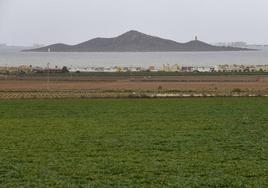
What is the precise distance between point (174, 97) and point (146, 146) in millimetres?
19520

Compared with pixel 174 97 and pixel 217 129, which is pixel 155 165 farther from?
pixel 174 97

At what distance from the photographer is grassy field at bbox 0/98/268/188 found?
12.0 metres

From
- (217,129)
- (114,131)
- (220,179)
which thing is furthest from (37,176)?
(217,129)

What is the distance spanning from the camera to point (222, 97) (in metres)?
34.5

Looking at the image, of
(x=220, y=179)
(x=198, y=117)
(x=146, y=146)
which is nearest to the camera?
(x=220, y=179)

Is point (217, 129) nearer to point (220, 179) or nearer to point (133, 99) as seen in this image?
point (220, 179)

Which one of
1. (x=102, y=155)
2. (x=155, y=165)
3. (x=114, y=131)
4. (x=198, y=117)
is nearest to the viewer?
(x=155, y=165)

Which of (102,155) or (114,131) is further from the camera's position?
(114,131)

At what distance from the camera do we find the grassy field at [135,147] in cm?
1197

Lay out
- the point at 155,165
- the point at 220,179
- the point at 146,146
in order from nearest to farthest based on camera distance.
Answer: the point at 220,179 → the point at 155,165 → the point at 146,146

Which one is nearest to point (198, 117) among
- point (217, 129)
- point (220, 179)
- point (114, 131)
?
point (217, 129)

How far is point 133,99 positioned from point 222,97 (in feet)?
17.1

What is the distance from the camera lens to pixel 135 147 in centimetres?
1575

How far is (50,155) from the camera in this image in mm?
14672
